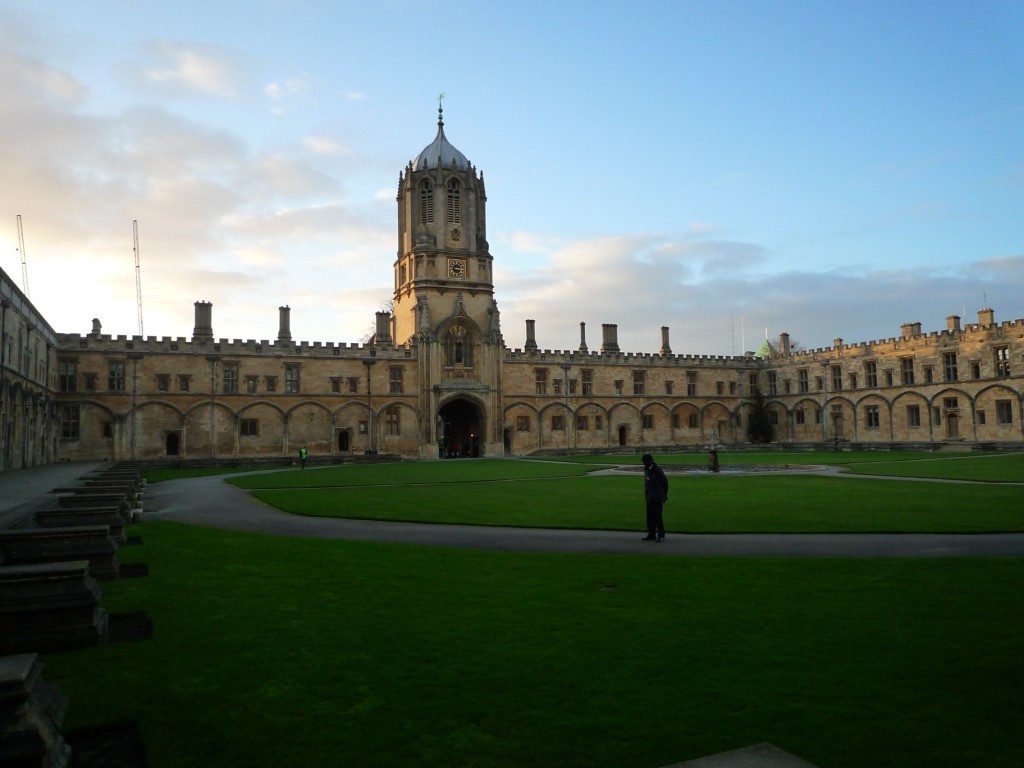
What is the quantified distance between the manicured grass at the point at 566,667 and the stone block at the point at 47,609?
0.29 m

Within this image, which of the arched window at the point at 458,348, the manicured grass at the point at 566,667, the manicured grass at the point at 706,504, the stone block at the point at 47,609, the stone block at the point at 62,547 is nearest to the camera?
the manicured grass at the point at 566,667

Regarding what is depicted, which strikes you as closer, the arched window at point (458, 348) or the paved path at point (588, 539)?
the paved path at point (588, 539)

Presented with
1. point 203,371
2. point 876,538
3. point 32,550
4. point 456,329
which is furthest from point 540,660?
point 456,329

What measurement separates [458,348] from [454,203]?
11695mm

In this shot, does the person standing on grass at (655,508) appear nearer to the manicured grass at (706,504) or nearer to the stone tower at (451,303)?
the manicured grass at (706,504)

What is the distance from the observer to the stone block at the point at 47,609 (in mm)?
6016

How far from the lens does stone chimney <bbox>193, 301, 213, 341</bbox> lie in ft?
162

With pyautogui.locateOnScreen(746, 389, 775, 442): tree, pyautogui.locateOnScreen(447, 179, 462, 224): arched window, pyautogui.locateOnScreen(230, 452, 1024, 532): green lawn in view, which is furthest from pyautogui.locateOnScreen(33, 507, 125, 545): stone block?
pyautogui.locateOnScreen(746, 389, 775, 442): tree

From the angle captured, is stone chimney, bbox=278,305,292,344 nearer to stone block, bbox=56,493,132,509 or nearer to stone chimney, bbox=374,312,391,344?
stone chimney, bbox=374,312,391,344

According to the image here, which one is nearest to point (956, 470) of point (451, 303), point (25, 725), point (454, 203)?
point (25, 725)

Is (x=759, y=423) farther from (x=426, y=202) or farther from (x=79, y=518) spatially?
(x=79, y=518)

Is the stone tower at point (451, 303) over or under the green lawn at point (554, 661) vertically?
over

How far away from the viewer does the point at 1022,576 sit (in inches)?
335

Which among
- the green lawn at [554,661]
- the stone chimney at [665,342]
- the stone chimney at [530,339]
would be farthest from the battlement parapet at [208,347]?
the green lawn at [554,661]
